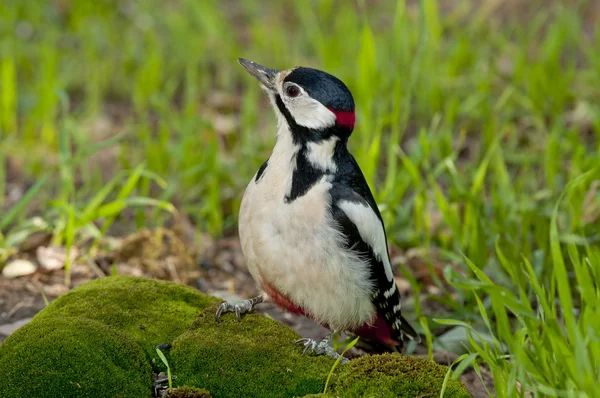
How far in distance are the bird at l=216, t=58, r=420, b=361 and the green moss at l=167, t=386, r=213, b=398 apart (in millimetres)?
A: 485

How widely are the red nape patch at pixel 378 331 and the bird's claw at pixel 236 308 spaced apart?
602 millimetres

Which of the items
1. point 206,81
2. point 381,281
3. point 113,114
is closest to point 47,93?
point 113,114

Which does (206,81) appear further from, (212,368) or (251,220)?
(212,368)

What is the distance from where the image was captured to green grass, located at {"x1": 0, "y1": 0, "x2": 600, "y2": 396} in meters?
4.23

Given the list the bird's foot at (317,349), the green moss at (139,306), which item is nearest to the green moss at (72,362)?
the green moss at (139,306)

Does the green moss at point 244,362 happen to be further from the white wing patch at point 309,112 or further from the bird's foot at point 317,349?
the white wing patch at point 309,112

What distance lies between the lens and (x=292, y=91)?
3459mm

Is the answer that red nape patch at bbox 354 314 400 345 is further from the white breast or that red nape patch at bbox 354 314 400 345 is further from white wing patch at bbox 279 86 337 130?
→ white wing patch at bbox 279 86 337 130

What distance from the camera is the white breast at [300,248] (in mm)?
3232

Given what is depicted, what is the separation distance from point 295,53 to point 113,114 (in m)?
1.66

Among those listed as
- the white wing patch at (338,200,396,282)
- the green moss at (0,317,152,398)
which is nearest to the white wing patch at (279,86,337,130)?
the white wing patch at (338,200,396,282)

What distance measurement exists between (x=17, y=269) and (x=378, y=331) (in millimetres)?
1848

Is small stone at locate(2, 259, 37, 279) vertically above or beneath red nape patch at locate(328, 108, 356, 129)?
beneath

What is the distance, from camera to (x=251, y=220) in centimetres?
333
